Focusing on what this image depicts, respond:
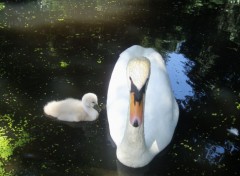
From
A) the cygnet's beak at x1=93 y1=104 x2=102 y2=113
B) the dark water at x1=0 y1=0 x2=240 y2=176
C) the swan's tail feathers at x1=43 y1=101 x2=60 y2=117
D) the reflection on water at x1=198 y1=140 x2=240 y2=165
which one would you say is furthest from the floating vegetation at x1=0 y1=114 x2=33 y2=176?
the reflection on water at x1=198 y1=140 x2=240 y2=165

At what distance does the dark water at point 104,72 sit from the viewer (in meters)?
4.74

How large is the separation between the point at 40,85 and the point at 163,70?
5.61ft

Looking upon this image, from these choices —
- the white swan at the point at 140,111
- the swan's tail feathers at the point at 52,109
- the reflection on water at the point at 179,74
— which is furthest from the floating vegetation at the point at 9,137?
the reflection on water at the point at 179,74

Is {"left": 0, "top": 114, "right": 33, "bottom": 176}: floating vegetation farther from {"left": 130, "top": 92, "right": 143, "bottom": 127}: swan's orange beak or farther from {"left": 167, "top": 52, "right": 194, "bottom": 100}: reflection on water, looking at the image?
{"left": 167, "top": 52, "right": 194, "bottom": 100}: reflection on water

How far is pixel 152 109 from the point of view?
4.86 meters

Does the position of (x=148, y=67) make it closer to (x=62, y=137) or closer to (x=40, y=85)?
(x=62, y=137)

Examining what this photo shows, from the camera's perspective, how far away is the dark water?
474 cm

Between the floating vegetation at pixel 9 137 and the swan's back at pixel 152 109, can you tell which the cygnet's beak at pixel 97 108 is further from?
the floating vegetation at pixel 9 137

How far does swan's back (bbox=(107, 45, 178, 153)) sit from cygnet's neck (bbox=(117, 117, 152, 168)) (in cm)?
17

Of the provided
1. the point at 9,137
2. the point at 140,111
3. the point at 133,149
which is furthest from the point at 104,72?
the point at 140,111

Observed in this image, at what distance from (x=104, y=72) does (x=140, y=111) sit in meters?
2.51

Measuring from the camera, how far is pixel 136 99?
4.01 metres

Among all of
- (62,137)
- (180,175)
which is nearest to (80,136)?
(62,137)

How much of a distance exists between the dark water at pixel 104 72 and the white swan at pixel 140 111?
0.17 m
